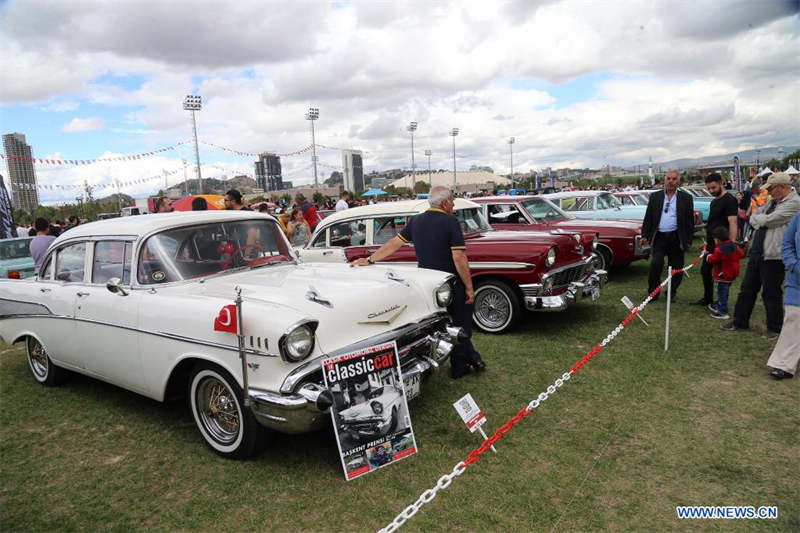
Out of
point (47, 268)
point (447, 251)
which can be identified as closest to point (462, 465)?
point (447, 251)

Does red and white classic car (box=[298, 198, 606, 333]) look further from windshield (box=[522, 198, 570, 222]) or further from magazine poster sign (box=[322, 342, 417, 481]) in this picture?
magazine poster sign (box=[322, 342, 417, 481])

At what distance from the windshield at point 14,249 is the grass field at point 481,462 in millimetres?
6315

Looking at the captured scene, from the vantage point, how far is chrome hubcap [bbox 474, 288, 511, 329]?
20.5 ft

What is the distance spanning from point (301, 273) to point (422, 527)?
2282 millimetres

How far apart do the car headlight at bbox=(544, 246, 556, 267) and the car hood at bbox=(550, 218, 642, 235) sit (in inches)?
108

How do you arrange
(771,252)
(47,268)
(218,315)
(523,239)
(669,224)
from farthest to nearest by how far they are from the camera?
(669,224) < (523,239) < (771,252) < (47,268) < (218,315)

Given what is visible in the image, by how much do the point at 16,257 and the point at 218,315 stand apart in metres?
9.55

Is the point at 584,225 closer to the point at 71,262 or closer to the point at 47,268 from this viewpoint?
the point at 71,262

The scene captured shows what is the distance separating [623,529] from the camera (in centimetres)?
266

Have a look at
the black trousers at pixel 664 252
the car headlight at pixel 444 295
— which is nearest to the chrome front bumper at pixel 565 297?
the black trousers at pixel 664 252

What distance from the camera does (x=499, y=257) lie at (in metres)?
6.04

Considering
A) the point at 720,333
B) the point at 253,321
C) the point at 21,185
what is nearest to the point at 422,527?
the point at 253,321

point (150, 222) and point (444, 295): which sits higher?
point (150, 222)

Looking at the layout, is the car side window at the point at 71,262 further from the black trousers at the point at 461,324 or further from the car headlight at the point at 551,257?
the car headlight at the point at 551,257
